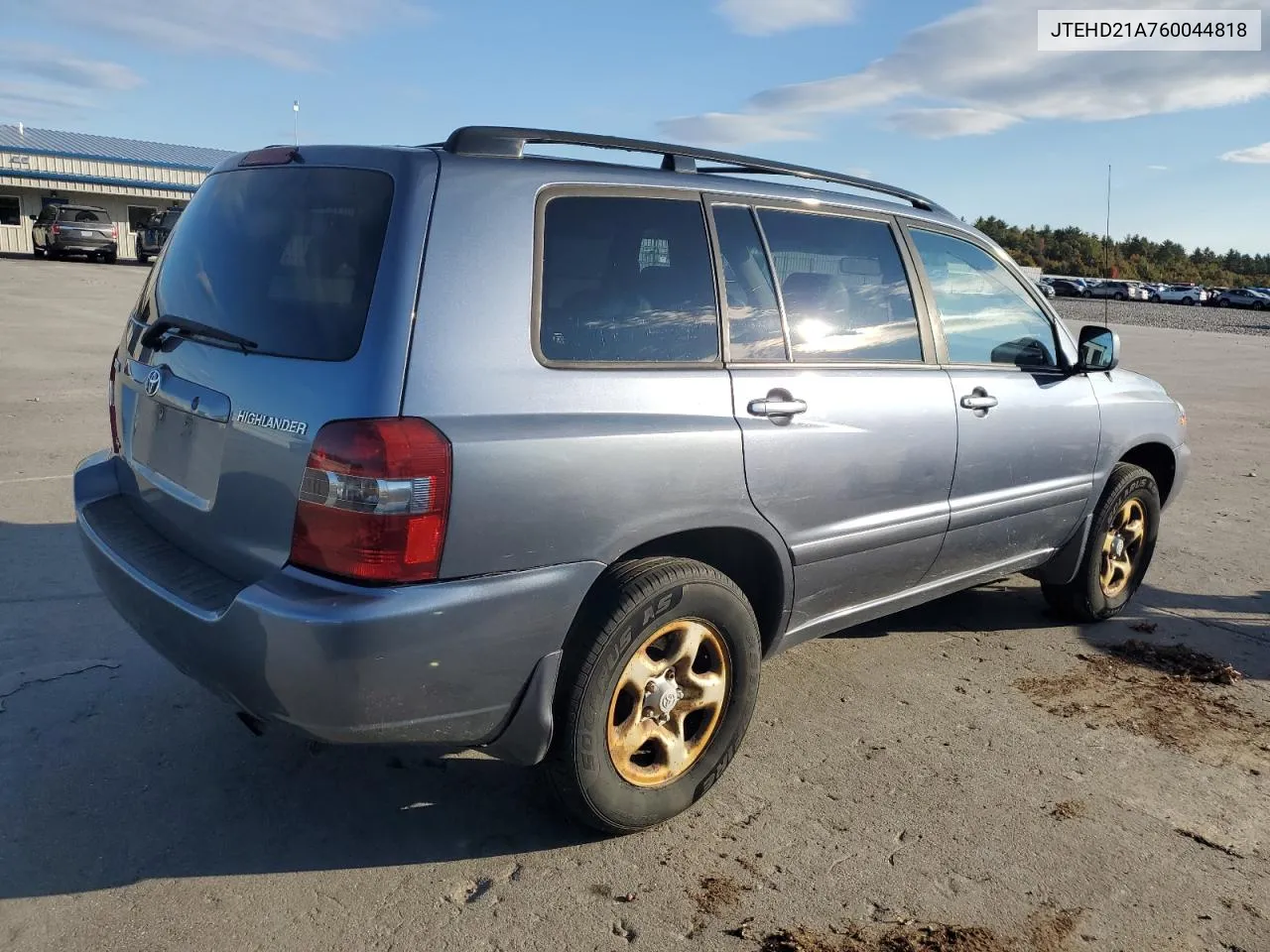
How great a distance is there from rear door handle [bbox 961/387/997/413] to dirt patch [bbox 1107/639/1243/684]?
1.47 m

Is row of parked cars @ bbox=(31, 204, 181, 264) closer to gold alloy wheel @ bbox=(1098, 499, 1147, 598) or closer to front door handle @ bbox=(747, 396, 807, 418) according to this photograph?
gold alloy wheel @ bbox=(1098, 499, 1147, 598)

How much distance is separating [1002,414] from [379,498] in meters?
2.71

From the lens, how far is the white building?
4338 centimetres

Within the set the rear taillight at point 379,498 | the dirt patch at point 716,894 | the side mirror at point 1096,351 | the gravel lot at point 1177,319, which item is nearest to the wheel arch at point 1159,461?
the side mirror at point 1096,351

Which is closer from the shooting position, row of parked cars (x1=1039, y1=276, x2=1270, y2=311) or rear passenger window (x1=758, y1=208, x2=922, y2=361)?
rear passenger window (x1=758, y1=208, x2=922, y2=361)

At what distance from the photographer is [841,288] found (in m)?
3.73

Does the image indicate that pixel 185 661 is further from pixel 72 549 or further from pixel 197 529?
pixel 72 549

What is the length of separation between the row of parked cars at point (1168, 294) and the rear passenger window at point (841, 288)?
5899 cm

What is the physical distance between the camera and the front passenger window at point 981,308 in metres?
4.14

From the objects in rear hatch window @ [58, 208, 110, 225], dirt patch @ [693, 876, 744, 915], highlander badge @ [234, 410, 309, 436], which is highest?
rear hatch window @ [58, 208, 110, 225]

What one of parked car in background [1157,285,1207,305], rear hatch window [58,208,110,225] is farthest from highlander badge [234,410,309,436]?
parked car in background [1157,285,1207,305]

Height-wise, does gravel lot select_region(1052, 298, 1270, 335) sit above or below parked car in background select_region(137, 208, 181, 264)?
below

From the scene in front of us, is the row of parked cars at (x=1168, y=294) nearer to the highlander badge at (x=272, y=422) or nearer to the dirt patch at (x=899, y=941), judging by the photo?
the dirt patch at (x=899, y=941)

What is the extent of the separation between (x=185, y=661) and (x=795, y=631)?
75.5 inches
